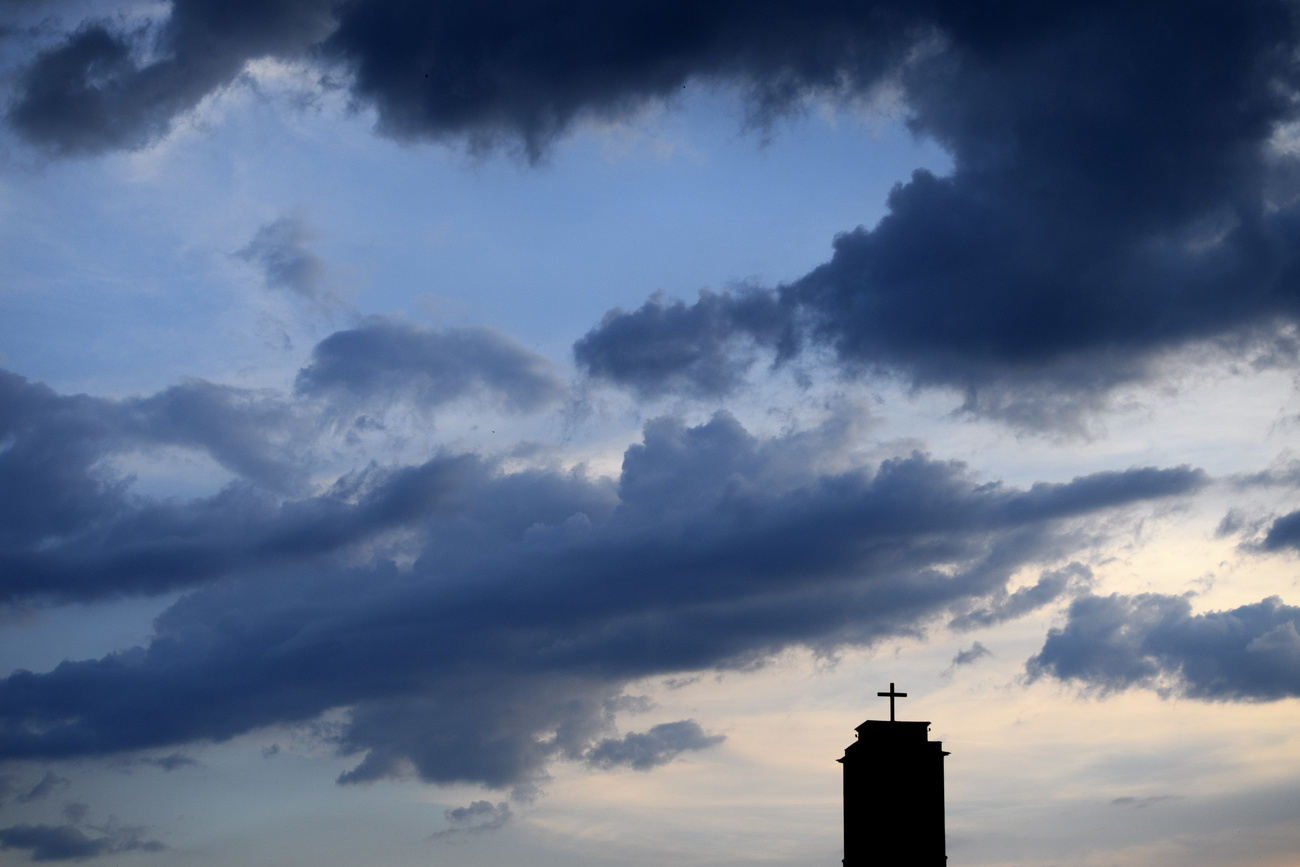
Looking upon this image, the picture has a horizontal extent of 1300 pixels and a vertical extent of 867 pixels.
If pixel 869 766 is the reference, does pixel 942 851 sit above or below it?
below

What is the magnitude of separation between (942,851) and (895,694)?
895 centimetres

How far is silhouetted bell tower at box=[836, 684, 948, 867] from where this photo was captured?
7006 centimetres

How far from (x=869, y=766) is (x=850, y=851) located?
514cm

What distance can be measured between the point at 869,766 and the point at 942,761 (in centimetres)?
403

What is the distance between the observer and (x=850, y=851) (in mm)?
72438

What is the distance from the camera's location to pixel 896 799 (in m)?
70.7

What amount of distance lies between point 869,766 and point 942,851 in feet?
19.4

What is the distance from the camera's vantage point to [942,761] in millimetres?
71062

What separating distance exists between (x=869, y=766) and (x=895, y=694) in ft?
15.6

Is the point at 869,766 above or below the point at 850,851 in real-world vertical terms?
above

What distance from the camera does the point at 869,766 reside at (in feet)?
235

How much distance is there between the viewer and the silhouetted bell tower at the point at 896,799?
70062 millimetres

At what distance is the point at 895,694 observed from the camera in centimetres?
7425

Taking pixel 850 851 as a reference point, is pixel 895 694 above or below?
above
